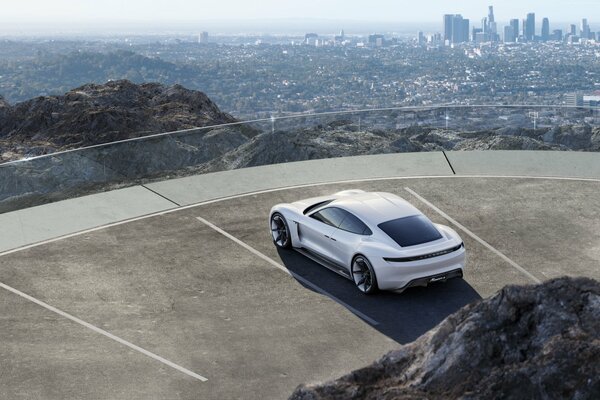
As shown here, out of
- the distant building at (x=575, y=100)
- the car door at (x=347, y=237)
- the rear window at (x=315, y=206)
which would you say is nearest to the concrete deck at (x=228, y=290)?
the car door at (x=347, y=237)

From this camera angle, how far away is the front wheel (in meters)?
14.8

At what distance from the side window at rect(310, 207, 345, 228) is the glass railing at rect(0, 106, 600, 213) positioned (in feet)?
21.2

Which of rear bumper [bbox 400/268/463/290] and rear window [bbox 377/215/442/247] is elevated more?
rear window [bbox 377/215/442/247]

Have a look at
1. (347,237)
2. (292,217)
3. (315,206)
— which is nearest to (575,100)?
(315,206)

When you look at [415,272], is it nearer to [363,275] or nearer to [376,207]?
[363,275]

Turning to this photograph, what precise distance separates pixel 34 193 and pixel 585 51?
158794mm

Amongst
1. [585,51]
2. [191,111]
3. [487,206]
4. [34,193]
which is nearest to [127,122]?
[191,111]

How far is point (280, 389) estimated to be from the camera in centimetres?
1185

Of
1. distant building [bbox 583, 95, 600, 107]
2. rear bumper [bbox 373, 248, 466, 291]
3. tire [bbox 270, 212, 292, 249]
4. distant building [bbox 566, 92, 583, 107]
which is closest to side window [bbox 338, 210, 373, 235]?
rear bumper [bbox 373, 248, 466, 291]

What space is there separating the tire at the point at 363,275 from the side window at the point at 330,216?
896 millimetres

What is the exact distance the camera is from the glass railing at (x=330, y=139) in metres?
21.4

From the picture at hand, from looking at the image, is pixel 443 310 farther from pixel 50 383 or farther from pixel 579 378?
pixel 579 378

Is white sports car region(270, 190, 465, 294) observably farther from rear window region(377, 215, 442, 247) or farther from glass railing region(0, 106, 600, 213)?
glass railing region(0, 106, 600, 213)

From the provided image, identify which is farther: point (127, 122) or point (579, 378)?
point (127, 122)
